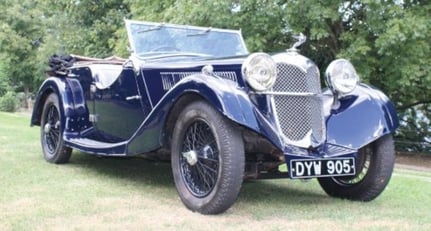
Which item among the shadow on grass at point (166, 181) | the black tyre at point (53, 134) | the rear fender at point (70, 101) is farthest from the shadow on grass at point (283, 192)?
the black tyre at point (53, 134)

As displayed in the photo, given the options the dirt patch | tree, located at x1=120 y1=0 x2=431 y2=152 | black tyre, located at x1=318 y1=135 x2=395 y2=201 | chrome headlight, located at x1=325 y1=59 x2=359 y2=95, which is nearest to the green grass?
black tyre, located at x1=318 y1=135 x2=395 y2=201

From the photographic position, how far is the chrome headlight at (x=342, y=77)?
15.5ft

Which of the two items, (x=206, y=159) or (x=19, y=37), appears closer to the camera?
(x=206, y=159)

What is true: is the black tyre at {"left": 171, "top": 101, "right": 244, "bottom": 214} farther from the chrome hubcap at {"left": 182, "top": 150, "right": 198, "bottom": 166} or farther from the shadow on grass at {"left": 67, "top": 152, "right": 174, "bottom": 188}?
the shadow on grass at {"left": 67, "top": 152, "right": 174, "bottom": 188}

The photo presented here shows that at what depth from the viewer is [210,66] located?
4453mm

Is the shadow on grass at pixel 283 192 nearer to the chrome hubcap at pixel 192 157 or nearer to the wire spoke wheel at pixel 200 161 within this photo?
the wire spoke wheel at pixel 200 161

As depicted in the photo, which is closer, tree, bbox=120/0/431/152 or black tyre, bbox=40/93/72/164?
black tyre, bbox=40/93/72/164

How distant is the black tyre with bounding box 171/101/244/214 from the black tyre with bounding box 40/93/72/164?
7.67 ft

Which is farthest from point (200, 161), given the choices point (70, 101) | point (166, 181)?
point (70, 101)

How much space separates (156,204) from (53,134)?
2733 mm

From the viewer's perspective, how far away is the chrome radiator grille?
14.2 feet

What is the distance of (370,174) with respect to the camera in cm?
466

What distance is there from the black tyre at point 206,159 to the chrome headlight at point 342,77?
117 centimetres

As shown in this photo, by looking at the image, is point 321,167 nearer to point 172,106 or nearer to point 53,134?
point 172,106
